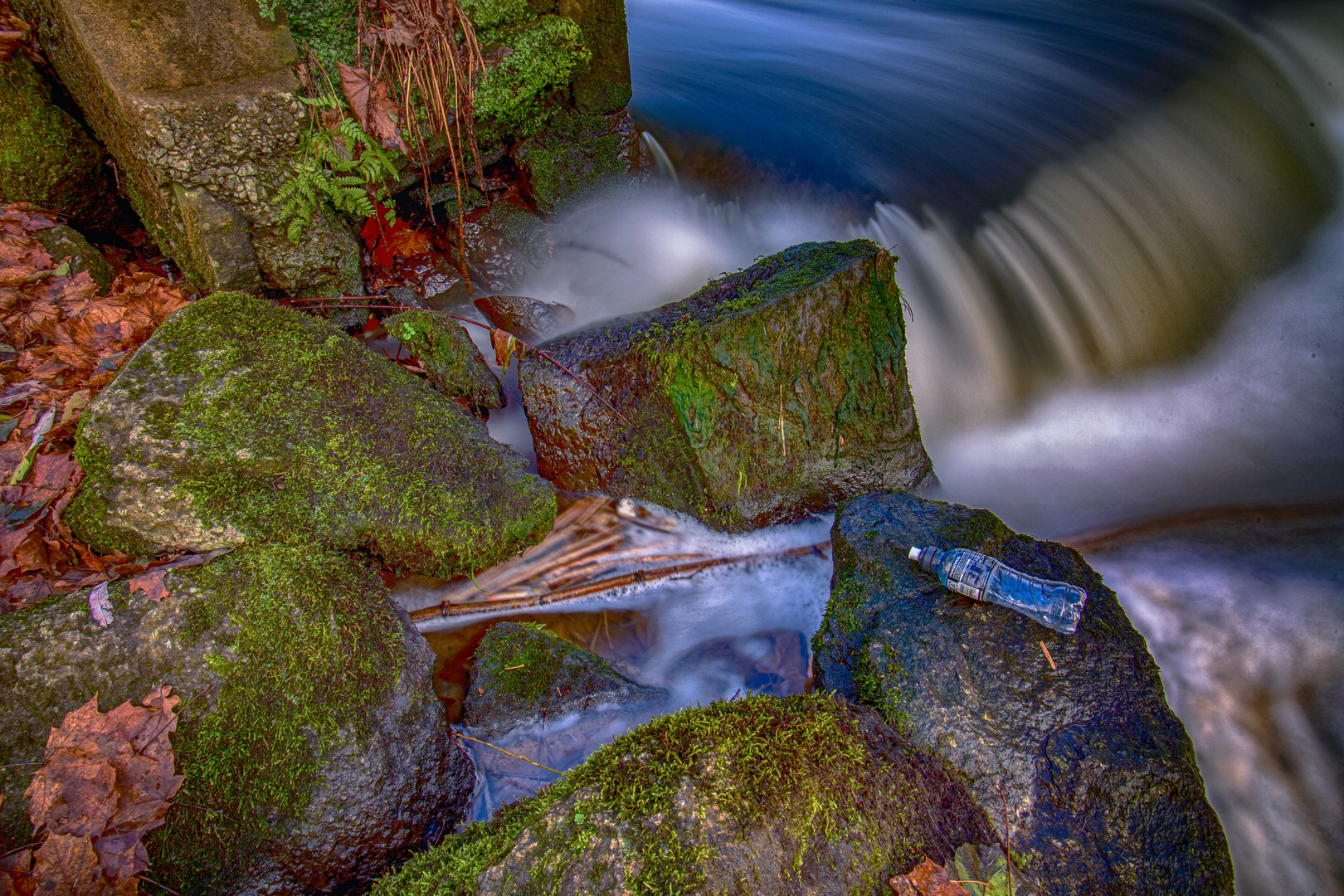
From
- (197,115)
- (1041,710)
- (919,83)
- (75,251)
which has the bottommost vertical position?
(1041,710)

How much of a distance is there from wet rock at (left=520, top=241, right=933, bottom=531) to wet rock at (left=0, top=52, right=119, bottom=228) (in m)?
3.06

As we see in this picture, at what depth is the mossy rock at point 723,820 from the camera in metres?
1.83

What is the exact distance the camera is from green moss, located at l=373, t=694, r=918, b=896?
6.07 feet

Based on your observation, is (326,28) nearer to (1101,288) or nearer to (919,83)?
(919,83)

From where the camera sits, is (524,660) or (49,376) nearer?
(524,660)

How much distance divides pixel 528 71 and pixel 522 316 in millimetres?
1859

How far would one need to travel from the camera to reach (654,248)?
5.96 metres

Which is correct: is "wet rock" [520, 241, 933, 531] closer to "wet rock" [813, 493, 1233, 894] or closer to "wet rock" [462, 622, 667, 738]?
"wet rock" [813, 493, 1233, 894]

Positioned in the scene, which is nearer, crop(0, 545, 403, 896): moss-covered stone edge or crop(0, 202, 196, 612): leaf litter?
crop(0, 545, 403, 896): moss-covered stone edge

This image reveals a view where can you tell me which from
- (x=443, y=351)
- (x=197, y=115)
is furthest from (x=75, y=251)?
(x=443, y=351)

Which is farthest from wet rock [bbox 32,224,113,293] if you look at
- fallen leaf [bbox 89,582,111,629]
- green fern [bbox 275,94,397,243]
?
fallen leaf [bbox 89,582,111,629]

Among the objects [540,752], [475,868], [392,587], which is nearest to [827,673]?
[540,752]

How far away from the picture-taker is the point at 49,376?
3.40 m

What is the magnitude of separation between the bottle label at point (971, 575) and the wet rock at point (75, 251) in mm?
5119
